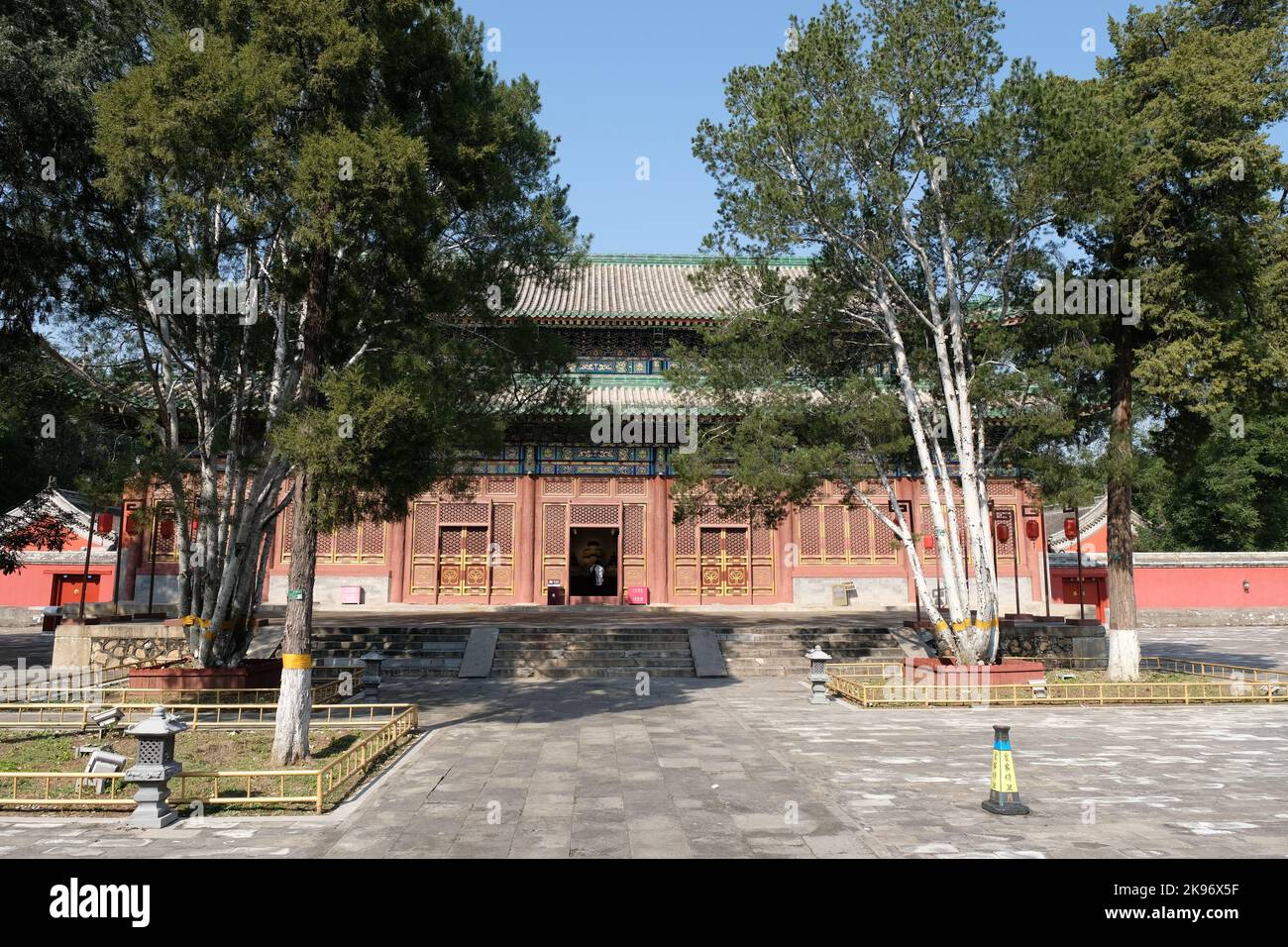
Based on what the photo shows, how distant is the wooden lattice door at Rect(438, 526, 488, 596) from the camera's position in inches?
894

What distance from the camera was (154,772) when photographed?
6367 mm

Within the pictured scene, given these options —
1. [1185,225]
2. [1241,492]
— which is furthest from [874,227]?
[1241,492]

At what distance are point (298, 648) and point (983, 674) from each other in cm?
1064

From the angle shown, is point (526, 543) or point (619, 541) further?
point (619, 541)

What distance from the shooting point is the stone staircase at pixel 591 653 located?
16.0m

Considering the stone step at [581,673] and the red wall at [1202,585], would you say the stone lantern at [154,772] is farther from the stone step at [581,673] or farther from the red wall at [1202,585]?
the red wall at [1202,585]

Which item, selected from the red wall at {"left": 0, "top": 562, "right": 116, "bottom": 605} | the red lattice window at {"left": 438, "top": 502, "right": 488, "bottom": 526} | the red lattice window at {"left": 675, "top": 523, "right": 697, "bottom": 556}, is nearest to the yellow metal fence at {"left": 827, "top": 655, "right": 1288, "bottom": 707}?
the red lattice window at {"left": 675, "top": 523, "right": 697, "bottom": 556}

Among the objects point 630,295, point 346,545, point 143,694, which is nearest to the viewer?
point 143,694

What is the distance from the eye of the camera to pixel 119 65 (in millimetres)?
11430

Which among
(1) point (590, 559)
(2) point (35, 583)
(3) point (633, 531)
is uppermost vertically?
(3) point (633, 531)

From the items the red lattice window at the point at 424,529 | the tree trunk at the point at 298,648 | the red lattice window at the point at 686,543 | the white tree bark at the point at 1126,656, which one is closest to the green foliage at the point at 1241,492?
the red lattice window at the point at 686,543

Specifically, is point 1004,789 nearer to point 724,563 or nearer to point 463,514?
point 724,563

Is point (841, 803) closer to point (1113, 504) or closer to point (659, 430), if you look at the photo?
point (1113, 504)

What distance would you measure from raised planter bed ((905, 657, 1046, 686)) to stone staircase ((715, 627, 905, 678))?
127 inches
